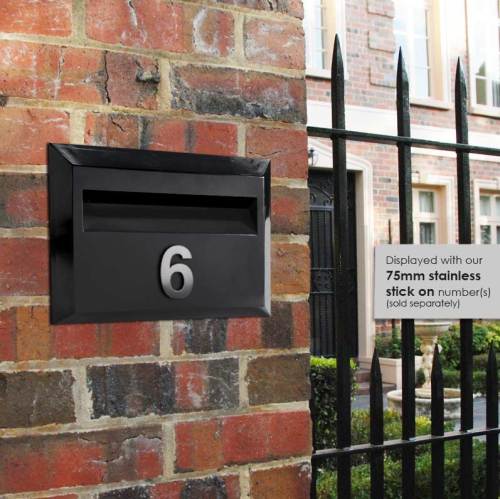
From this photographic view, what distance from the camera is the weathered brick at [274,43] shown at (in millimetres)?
1387

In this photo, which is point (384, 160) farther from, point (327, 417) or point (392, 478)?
point (392, 478)

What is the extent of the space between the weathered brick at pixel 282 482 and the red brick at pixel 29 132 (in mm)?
668

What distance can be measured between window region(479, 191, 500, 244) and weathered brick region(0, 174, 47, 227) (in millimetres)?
10779

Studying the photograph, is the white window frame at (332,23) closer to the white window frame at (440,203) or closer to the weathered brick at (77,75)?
the white window frame at (440,203)

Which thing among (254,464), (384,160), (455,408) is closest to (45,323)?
(254,464)

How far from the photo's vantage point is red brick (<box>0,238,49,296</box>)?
1184 millimetres

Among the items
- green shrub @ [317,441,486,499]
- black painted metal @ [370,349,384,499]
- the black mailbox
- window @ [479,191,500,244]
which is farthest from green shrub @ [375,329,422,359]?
the black mailbox

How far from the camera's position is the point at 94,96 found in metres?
1.25

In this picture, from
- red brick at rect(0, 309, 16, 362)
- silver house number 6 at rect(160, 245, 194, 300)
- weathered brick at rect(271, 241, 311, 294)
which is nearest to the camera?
red brick at rect(0, 309, 16, 362)

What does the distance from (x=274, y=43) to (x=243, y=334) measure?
535 millimetres

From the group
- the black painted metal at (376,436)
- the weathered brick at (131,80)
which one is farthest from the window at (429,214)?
the weathered brick at (131,80)

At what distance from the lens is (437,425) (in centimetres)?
190

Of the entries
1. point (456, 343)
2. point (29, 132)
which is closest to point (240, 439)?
point (29, 132)

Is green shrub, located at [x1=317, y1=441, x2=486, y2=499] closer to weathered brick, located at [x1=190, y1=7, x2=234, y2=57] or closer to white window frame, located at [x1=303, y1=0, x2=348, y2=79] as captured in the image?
weathered brick, located at [x1=190, y1=7, x2=234, y2=57]
